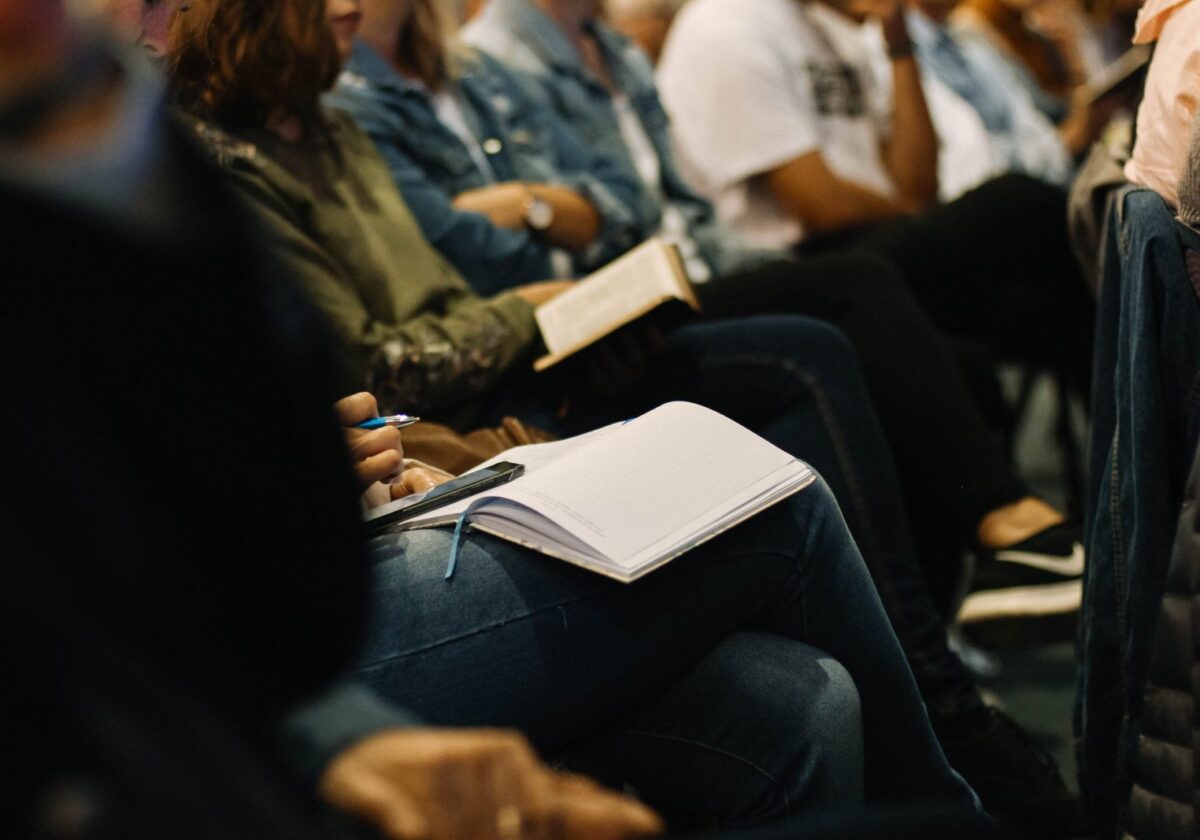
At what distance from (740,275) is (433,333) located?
1.91 feet

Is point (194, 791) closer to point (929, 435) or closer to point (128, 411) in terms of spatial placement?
point (128, 411)

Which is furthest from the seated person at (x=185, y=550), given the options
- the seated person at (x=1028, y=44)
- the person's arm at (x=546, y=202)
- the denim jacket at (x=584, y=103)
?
the seated person at (x=1028, y=44)

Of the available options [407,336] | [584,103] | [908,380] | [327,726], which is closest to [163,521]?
[327,726]

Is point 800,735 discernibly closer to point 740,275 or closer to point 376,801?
point 376,801

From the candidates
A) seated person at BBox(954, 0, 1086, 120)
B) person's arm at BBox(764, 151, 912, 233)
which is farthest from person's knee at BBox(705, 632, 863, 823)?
seated person at BBox(954, 0, 1086, 120)

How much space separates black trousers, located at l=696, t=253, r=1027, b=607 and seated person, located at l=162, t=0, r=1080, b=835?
22 cm

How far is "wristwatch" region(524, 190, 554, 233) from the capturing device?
1996mm

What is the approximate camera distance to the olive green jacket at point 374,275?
148 centimetres

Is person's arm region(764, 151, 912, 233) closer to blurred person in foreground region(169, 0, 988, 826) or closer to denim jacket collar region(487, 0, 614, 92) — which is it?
denim jacket collar region(487, 0, 614, 92)

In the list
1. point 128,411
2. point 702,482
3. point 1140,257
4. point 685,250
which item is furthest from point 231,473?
point 685,250

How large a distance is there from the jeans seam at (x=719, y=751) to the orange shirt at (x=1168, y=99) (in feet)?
2.22

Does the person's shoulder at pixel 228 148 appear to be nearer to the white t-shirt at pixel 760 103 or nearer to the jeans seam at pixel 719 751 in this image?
the jeans seam at pixel 719 751

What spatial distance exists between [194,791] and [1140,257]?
1032mm

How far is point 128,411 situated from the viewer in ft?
1.91
